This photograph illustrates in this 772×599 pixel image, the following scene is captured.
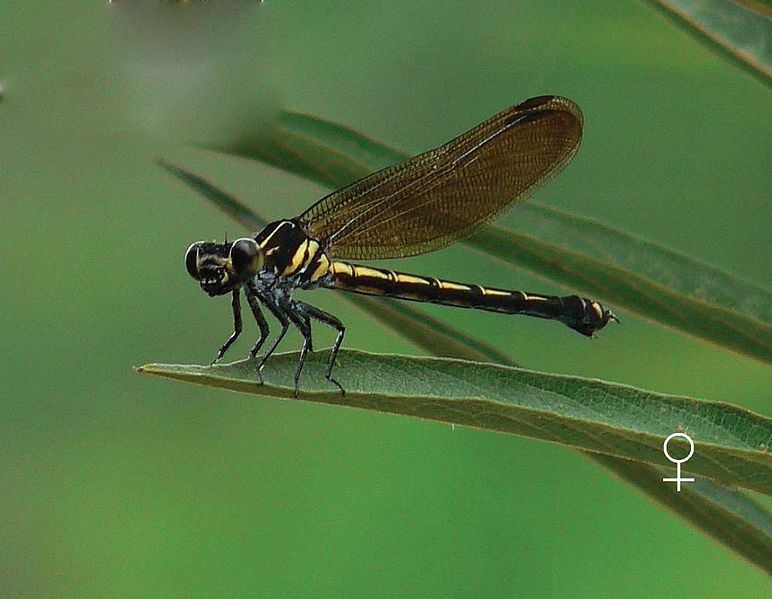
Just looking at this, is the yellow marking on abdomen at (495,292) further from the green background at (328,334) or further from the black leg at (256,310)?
the green background at (328,334)

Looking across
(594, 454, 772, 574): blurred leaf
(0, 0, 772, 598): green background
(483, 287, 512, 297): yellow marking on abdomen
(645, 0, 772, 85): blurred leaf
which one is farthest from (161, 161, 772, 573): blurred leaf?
(0, 0, 772, 598): green background

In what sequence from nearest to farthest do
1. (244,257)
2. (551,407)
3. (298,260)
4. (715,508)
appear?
(551,407) → (715,508) → (244,257) → (298,260)

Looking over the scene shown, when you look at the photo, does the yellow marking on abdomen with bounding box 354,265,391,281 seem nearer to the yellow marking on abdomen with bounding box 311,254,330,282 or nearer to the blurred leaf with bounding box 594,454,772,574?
the yellow marking on abdomen with bounding box 311,254,330,282

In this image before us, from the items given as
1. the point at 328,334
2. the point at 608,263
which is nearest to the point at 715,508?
the point at 608,263

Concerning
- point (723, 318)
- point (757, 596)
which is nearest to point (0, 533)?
point (757, 596)

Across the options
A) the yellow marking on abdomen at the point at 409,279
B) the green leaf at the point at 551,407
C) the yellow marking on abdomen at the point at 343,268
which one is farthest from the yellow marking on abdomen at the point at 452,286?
the green leaf at the point at 551,407

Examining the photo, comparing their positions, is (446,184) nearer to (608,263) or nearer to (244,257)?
(244,257)

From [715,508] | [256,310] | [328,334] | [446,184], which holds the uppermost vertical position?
[328,334]
